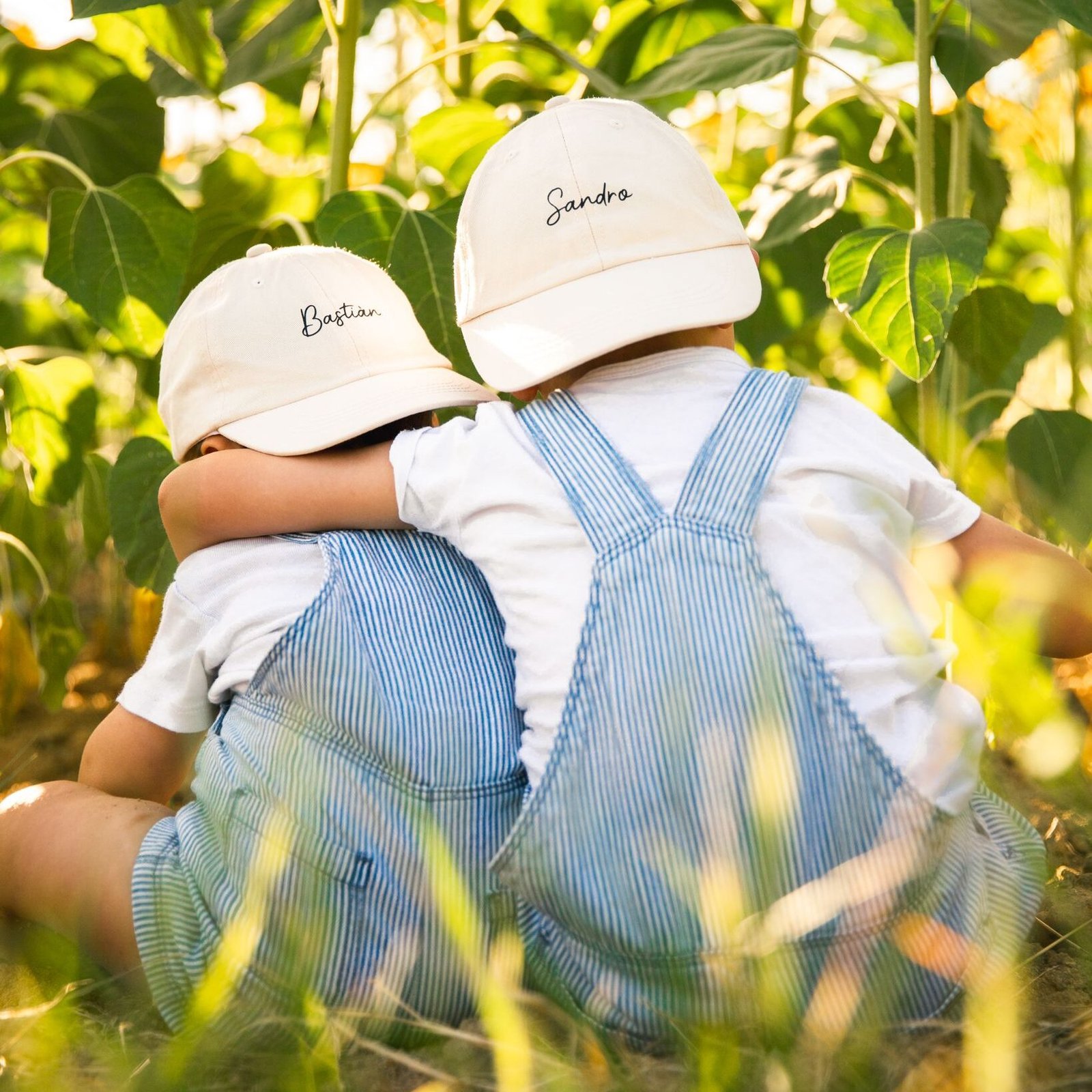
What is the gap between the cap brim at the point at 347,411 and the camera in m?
1.01

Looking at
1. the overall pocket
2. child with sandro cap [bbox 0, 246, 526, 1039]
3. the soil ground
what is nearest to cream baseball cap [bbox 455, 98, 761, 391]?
child with sandro cap [bbox 0, 246, 526, 1039]

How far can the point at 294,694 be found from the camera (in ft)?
3.01

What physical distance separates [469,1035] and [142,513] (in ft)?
2.62

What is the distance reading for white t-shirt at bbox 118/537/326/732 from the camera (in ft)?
3.07

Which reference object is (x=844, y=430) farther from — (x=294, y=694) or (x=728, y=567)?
(x=294, y=694)

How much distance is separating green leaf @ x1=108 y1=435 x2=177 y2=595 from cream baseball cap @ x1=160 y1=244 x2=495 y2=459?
0.31 m


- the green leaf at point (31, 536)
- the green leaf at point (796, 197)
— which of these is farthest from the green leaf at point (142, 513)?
the green leaf at point (796, 197)

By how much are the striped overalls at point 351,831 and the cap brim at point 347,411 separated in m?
0.11

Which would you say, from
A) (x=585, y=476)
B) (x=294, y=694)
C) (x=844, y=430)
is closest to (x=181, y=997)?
(x=294, y=694)

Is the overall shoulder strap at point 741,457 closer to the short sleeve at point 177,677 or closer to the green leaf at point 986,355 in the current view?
the short sleeve at point 177,677

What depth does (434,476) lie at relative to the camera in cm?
92

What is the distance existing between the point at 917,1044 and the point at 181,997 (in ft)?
1.53

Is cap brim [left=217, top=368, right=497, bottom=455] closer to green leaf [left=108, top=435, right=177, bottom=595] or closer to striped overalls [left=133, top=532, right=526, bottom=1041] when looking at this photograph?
striped overalls [left=133, top=532, right=526, bottom=1041]

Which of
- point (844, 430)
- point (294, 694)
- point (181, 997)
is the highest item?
point (844, 430)
